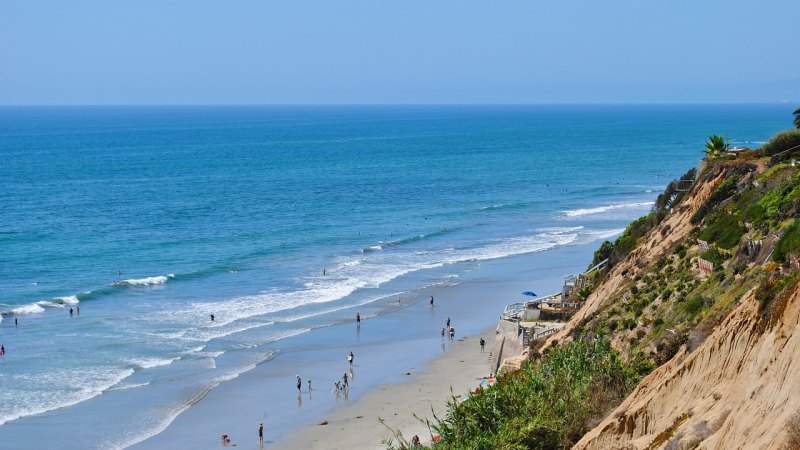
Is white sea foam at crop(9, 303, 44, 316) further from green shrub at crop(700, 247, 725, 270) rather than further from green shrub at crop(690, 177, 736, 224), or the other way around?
green shrub at crop(700, 247, 725, 270)

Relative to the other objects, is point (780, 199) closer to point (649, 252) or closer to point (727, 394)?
point (649, 252)

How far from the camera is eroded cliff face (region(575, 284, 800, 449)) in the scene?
12.7m

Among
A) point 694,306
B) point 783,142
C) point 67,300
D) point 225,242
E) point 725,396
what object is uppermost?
point 783,142

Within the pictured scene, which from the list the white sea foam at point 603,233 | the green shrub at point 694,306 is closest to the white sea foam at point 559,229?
the white sea foam at point 603,233

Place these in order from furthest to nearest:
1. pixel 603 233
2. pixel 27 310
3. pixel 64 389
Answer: pixel 603 233 → pixel 27 310 → pixel 64 389

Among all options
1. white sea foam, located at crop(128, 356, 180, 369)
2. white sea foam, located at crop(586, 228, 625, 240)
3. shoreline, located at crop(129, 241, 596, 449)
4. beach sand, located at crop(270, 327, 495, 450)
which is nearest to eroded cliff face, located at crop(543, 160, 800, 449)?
beach sand, located at crop(270, 327, 495, 450)

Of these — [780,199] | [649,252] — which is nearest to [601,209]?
[649,252]

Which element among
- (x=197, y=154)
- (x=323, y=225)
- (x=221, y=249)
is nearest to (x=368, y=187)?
(x=323, y=225)

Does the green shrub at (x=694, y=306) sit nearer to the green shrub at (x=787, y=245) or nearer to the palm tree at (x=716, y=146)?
the green shrub at (x=787, y=245)

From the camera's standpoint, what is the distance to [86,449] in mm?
30469

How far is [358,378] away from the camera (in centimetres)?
3800

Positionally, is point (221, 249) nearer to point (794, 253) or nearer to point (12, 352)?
point (12, 352)

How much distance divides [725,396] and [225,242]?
55798 millimetres

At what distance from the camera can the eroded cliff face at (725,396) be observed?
12703mm
